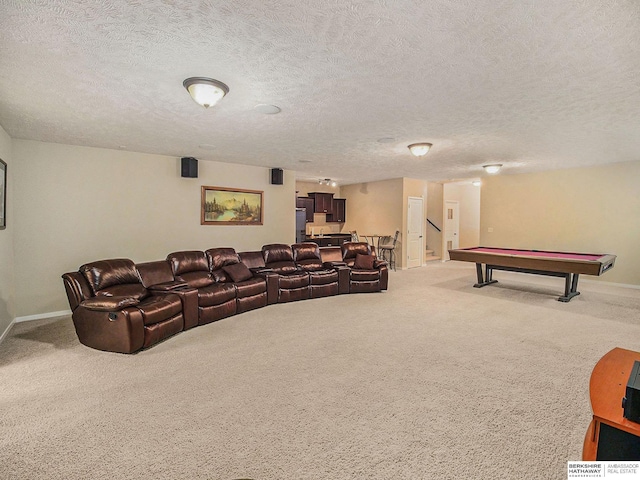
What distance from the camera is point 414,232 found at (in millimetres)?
9898

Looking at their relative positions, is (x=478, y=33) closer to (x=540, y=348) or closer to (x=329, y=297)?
(x=540, y=348)

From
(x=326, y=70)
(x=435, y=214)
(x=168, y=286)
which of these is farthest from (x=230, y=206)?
(x=435, y=214)

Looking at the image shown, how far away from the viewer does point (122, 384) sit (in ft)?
9.37

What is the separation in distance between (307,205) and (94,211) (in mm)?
6080

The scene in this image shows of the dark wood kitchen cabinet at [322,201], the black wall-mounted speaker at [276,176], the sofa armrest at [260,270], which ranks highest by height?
the black wall-mounted speaker at [276,176]

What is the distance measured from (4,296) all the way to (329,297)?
15.6ft

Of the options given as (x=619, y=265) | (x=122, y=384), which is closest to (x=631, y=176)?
(x=619, y=265)

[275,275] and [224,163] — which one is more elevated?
[224,163]

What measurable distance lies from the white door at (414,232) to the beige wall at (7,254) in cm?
864

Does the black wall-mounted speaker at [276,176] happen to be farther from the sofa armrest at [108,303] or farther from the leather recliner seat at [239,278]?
the sofa armrest at [108,303]

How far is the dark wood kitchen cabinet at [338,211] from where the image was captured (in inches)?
439

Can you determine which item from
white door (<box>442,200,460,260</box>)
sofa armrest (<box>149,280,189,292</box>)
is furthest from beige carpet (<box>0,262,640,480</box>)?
white door (<box>442,200,460,260</box>)

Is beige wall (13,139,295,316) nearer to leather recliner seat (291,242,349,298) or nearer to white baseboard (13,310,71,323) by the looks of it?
white baseboard (13,310,71,323)

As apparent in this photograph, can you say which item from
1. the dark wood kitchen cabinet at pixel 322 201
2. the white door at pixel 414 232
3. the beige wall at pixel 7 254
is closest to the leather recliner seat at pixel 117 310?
the beige wall at pixel 7 254
